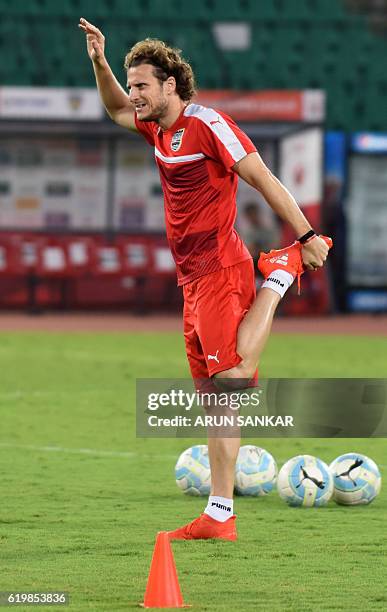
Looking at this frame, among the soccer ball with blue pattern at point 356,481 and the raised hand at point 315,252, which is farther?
the soccer ball with blue pattern at point 356,481

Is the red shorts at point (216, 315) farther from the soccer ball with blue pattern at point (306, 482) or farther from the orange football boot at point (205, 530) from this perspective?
the soccer ball with blue pattern at point (306, 482)

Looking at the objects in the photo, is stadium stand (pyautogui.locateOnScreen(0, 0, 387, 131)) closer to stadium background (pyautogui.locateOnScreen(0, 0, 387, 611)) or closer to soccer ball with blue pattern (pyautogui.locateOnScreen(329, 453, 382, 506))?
stadium background (pyautogui.locateOnScreen(0, 0, 387, 611))

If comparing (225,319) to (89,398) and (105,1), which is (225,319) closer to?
(89,398)

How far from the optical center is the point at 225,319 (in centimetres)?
718

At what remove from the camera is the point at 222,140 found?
276 inches

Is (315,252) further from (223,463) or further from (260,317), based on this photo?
(223,463)

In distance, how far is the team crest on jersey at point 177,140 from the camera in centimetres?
717

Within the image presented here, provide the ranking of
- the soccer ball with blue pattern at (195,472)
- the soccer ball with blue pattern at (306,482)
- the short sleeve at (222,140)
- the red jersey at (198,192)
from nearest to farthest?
the short sleeve at (222,140)
the red jersey at (198,192)
the soccer ball with blue pattern at (306,482)
the soccer ball with blue pattern at (195,472)

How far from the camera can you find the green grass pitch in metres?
6.04

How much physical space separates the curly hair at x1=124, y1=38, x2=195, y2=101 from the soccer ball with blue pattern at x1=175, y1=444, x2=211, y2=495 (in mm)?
2162

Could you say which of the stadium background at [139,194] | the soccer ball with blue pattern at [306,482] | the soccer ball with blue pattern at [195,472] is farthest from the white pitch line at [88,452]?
the soccer ball with blue pattern at [306,482]

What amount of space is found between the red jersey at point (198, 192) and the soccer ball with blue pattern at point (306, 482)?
4.71 ft

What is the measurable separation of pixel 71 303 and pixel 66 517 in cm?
1889

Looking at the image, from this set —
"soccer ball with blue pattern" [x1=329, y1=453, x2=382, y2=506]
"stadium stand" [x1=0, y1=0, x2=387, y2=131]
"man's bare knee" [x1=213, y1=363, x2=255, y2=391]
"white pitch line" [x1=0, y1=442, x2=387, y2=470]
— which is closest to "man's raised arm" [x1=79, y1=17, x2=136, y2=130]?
"man's bare knee" [x1=213, y1=363, x2=255, y2=391]
